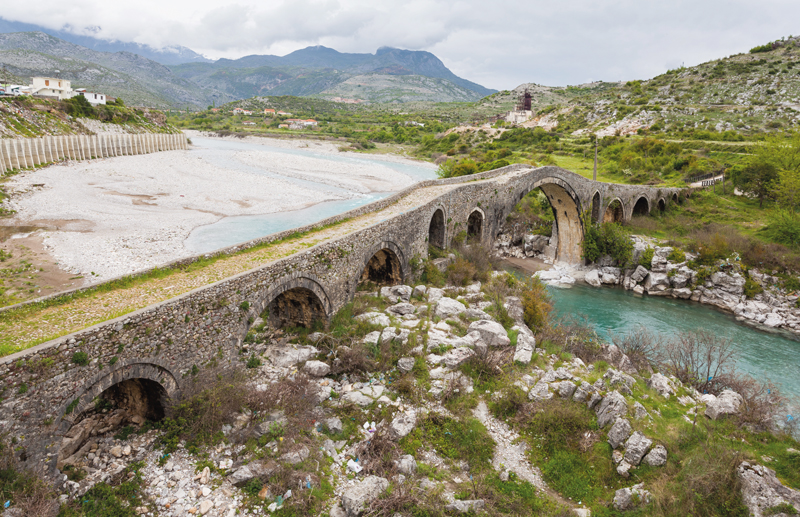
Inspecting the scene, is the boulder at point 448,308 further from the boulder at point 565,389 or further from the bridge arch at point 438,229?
the bridge arch at point 438,229

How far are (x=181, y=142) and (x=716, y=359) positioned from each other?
6882 centimetres

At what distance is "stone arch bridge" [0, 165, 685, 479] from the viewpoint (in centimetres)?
662

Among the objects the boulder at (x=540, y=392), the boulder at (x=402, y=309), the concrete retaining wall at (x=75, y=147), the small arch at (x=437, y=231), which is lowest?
the boulder at (x=540, y=392)

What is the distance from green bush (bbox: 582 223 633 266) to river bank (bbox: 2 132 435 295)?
18.0 meters

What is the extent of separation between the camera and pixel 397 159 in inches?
2594

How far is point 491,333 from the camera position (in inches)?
528

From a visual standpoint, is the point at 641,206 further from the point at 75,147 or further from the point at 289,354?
the point at 75,147

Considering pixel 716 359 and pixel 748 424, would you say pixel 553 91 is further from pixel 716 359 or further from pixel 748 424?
pixel 748 424

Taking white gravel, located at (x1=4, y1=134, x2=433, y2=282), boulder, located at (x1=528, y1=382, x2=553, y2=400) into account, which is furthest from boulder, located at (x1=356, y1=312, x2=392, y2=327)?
white gravel, located at (x1=4, y1=134, x2=433, y2=282)

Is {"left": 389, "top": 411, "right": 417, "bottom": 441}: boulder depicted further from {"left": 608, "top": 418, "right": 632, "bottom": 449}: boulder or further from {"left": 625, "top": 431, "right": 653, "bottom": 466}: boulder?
{"left": 625, "top": 431, "right": 653, "bottom": 466}: boulder

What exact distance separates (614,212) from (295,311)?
31.0 m

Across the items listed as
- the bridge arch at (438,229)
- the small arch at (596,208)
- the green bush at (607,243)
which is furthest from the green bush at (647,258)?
the bridge arch at (438,229)

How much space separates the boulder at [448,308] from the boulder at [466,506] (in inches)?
289

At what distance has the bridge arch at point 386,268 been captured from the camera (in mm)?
17484
